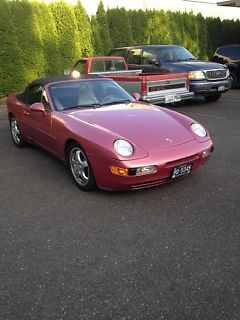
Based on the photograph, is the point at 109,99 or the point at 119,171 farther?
the point at 109,99

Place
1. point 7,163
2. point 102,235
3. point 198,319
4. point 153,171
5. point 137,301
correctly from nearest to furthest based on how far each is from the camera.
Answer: point 198,319 < point 137,301 < point 102,235 < point 153,171 < point 7,163

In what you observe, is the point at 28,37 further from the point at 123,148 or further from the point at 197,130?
the point at 123,148

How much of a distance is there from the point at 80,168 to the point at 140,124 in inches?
35.5

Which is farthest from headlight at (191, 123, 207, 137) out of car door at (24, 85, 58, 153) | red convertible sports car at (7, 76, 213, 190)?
car door at (24, 85, 58, 153)

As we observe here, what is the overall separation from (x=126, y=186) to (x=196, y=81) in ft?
24.0

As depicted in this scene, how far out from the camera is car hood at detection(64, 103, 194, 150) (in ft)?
15.0

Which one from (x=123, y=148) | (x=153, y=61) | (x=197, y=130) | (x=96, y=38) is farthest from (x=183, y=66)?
(x=96, y=38)

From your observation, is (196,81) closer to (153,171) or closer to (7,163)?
(7,163)

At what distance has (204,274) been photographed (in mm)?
3082

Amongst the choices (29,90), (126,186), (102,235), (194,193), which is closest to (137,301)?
(102,235)

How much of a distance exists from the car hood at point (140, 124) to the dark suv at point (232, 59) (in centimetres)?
1104

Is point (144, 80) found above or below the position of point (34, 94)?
below

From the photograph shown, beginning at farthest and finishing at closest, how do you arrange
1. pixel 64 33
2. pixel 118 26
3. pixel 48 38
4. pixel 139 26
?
pixel 139 26 → pixel 118 26 → pixel 64 33 → pixel 48 38

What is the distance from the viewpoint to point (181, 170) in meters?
4.54
